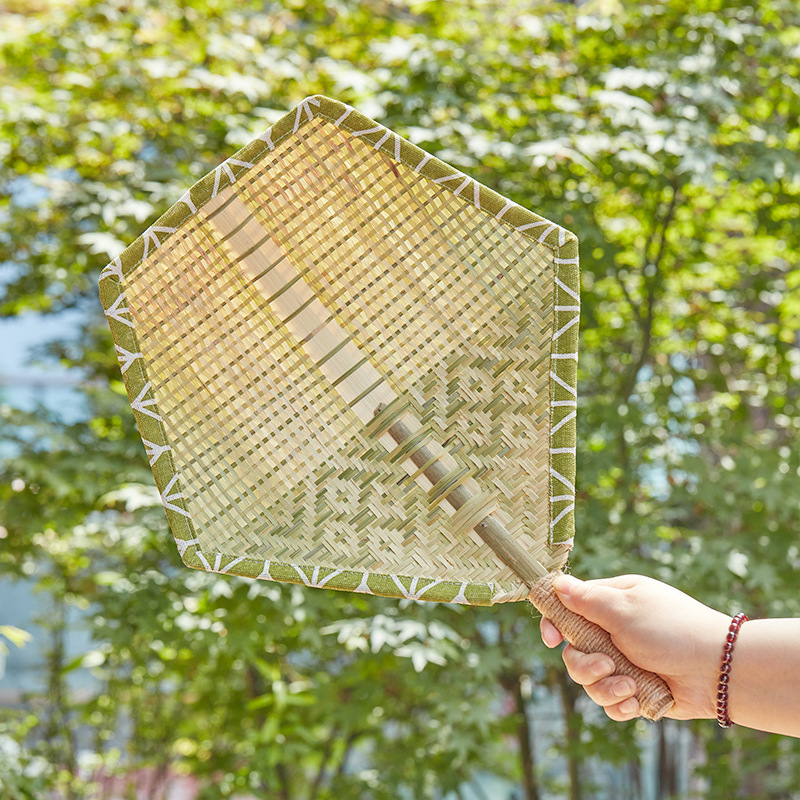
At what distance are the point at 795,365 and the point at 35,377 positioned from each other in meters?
5.00

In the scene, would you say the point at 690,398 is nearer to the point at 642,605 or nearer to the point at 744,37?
the point at 744,37

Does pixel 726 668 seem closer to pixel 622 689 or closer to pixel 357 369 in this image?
pixel 622 689

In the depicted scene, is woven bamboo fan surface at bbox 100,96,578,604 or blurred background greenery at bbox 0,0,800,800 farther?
blurred background greenery at bbox 0,0,800,800

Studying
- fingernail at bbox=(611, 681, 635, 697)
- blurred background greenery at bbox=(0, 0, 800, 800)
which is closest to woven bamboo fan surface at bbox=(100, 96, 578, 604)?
fingernail at bbox=(611, 681, 635, 697)

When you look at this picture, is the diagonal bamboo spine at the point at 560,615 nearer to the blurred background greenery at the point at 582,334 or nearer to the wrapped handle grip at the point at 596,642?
the wrapped handle grip at the point at 596,642

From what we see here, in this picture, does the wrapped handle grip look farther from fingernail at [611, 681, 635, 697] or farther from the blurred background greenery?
the blurred background greenery

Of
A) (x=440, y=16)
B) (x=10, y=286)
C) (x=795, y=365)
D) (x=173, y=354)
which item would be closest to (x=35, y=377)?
(x=10, y=286)

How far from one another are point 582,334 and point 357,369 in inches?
74.1

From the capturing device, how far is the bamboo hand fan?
74 centimetres

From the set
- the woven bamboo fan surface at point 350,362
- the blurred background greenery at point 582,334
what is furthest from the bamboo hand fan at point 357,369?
the blurred background greenery at point 582,334

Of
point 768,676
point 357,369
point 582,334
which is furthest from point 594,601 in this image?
point 582,334

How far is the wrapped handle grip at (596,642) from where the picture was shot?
0.73 m

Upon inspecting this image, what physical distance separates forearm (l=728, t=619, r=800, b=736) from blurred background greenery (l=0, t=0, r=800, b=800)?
1203mm

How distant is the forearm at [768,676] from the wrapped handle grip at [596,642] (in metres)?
0.06
